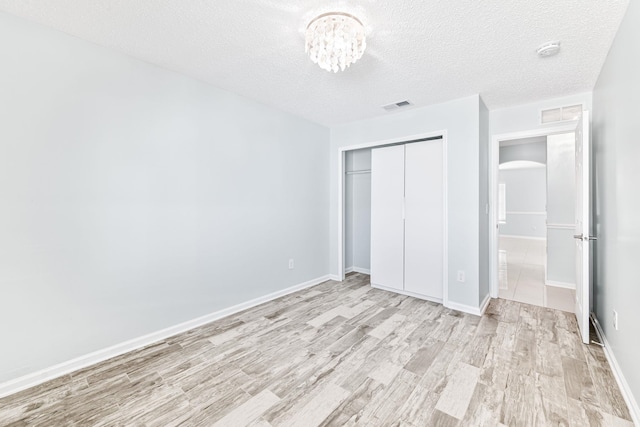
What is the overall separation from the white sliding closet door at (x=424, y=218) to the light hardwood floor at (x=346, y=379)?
2.37ft

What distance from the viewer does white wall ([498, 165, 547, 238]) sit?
8375 mm

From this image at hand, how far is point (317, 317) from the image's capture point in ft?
9.71

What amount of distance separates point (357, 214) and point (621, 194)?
132 inches

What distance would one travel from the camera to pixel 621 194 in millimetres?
1890

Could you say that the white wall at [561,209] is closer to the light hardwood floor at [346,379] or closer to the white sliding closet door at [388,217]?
the light hardwood floor at [346,379]

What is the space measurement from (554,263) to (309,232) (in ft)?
12.5

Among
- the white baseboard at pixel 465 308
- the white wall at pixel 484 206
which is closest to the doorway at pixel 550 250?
the white wall at pixel 484 206

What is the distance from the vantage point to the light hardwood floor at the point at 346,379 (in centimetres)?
159

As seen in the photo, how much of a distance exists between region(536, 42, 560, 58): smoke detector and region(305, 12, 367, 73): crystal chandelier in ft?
4.86

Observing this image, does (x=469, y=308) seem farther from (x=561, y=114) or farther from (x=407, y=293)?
(x=561, y=114)

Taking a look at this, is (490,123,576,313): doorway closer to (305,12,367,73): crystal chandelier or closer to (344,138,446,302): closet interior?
(344,138,446,302): closet interior

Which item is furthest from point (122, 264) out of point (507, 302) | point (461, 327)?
point (507, 302)

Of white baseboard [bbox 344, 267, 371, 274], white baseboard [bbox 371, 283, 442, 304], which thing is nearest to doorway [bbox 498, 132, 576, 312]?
white baseboard [bbox 371, 283, 442, 304]

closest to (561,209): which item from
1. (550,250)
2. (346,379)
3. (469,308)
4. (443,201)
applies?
(550,250)
